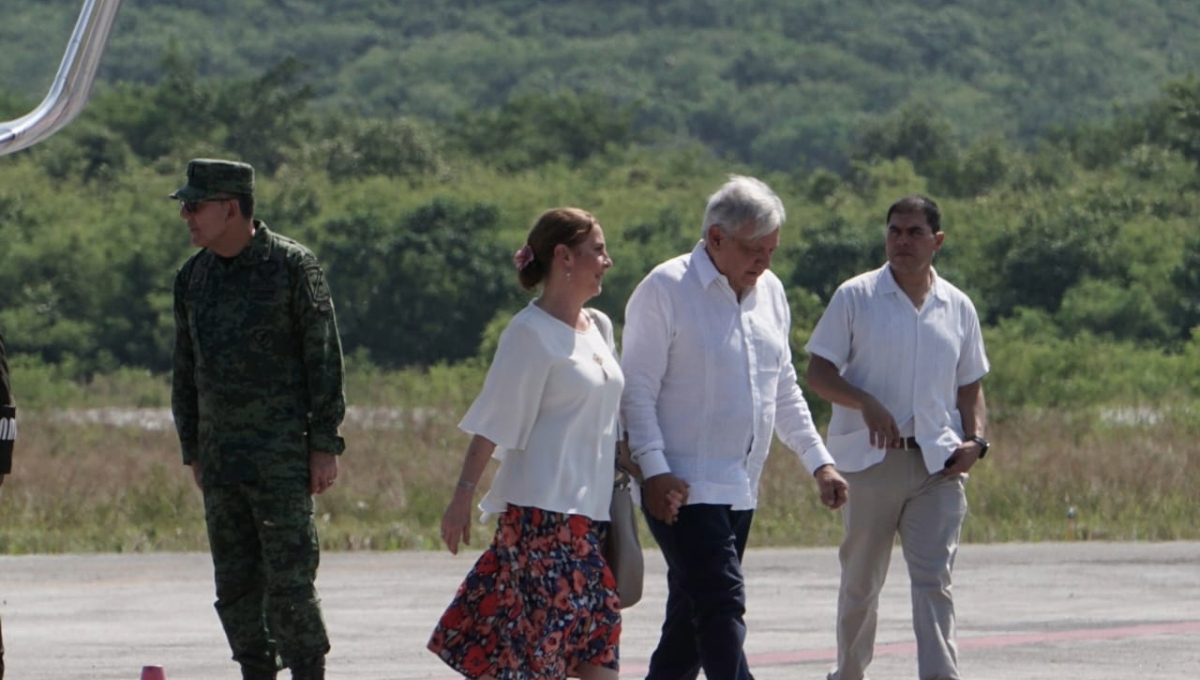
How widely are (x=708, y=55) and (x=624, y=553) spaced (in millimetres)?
136590

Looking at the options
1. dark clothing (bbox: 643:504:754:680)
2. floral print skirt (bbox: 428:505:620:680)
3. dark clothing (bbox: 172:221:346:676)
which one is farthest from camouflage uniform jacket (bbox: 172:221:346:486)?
dark clothing (bbox: 643:504:754:680)

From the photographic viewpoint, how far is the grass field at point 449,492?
1639 centimetres

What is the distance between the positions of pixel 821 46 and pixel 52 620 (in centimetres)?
13388

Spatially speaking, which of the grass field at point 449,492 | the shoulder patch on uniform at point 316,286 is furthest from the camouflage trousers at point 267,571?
the grass field at point 449,492

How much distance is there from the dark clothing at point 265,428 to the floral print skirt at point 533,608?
708 millimetres

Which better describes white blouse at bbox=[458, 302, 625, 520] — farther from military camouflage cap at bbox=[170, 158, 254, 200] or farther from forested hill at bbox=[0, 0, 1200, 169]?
forested hill at bbox=[0, 0, 1200, 169]

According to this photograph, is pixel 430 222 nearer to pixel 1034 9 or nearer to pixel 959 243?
pixel 959 243

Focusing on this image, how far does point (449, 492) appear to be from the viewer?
65.0ft

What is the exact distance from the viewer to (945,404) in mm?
8438

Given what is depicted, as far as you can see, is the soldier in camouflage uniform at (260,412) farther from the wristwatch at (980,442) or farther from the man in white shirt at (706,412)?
the wristwatch at (980,442)

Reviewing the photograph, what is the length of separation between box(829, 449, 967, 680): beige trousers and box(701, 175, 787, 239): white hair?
1.35 meters

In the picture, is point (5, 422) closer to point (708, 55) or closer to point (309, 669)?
point (309, 669)

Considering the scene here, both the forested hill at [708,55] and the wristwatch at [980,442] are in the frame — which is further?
the forested hill at [708,55]

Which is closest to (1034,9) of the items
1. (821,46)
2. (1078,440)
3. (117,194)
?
(821,46)
